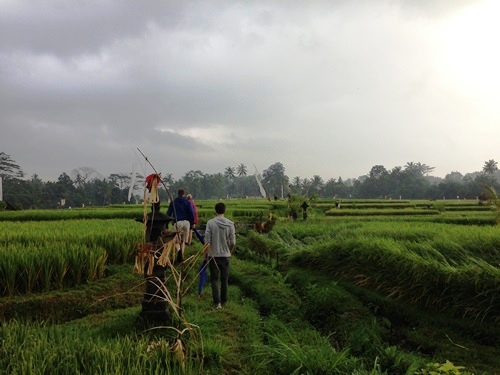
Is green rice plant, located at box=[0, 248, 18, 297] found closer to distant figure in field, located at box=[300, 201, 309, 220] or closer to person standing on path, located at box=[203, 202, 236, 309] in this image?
person standing on path, located at box=[203, 202, 236, 309]

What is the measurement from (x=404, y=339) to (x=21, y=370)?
4.66m

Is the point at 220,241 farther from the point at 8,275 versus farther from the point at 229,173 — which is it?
the point at 229,173

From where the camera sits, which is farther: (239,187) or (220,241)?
(239,187)

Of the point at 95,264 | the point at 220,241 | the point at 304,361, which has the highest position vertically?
the point at 220,241

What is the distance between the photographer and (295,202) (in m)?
21.1

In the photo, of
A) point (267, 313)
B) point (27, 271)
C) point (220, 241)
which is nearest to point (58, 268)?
point (27, 271)

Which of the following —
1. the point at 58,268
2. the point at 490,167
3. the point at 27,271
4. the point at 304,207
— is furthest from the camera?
the point at 490,167

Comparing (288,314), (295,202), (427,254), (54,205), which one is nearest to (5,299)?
(288,314)

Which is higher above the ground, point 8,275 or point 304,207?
point 304,207

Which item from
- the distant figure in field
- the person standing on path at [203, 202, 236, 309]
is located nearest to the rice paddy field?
the person standing on path at [203, 202, 236, 309]

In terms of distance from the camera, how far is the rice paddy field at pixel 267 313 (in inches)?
115

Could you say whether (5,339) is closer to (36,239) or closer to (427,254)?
(36,239)

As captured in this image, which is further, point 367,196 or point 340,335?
point 367,196

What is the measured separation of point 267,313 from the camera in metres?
6.16
